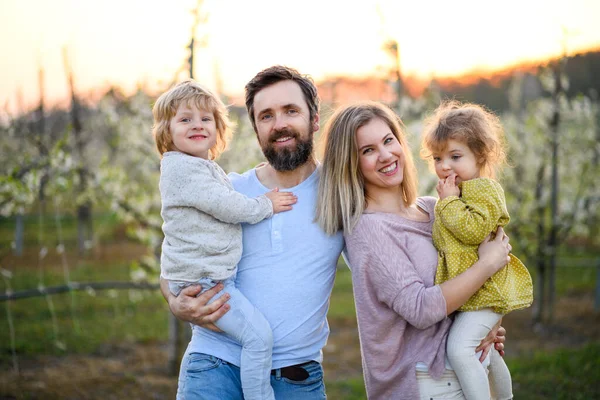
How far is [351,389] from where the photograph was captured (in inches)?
240

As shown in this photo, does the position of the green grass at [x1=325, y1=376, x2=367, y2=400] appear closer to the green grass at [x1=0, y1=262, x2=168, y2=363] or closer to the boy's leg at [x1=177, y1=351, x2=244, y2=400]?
the green grass at [x1=0, y1=262, x2=168, y2=363]

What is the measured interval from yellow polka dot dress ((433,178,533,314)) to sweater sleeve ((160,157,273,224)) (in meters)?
0.83

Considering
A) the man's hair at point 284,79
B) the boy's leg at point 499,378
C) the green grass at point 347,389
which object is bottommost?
the green grass at point 347,389

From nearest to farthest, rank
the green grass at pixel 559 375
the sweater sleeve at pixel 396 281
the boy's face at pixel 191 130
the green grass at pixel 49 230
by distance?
the sweater sleeve at pixel 396 281
the boy's face at pixel 191 130
the green grass at pixel 559 375
the green grass at pixel 49 230

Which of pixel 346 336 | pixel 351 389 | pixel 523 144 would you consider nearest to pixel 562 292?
pixel 523 144

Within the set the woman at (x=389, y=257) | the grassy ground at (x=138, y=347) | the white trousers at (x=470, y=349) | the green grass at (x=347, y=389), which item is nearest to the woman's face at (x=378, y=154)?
the woman at (x=389, y=257)

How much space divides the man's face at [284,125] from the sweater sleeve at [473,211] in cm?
76

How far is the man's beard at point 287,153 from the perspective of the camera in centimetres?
284

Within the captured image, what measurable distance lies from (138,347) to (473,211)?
6.86m

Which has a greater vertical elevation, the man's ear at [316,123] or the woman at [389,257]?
the man's ear at [316,123]

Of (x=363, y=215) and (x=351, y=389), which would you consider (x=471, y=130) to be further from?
(x=351, y=389)

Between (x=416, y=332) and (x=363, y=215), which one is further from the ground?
(x=363, y=215)

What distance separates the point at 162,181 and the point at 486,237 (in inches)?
61.9

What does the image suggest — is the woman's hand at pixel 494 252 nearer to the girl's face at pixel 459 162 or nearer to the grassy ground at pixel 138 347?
the girl's face at pixel 459 162
